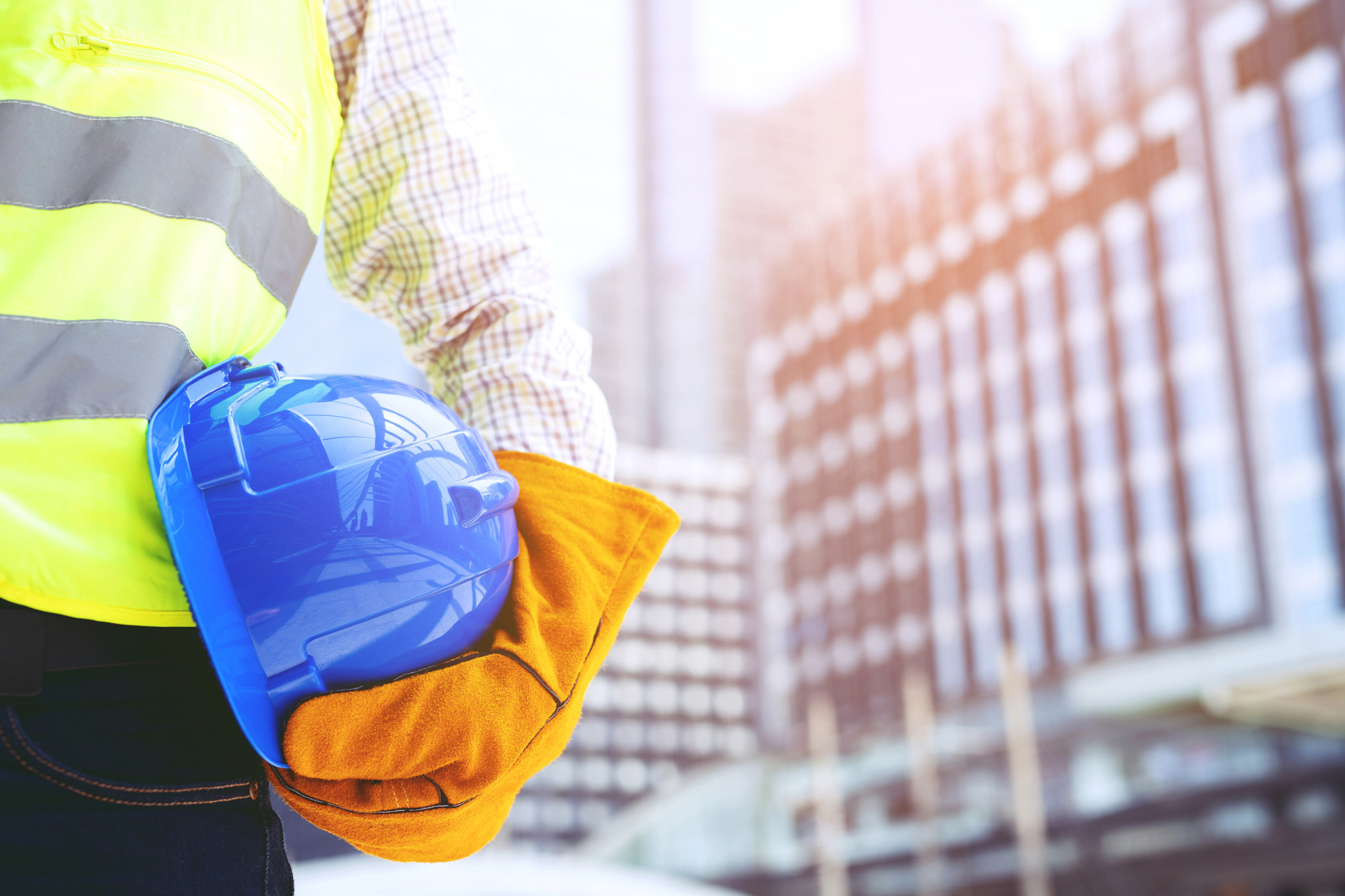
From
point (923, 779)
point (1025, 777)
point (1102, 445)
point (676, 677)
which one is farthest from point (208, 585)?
point (676, 677)

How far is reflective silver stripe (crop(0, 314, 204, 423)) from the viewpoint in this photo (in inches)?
28.7

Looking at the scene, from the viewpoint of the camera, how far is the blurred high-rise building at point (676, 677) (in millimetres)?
62500

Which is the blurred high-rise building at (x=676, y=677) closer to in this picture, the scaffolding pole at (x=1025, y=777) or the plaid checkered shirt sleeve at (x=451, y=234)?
the scaffolding pole at (x=1025, y=777)

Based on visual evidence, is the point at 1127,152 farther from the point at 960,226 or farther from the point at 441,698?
the point at 441,698

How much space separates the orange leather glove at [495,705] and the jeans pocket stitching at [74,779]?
6 centimetres

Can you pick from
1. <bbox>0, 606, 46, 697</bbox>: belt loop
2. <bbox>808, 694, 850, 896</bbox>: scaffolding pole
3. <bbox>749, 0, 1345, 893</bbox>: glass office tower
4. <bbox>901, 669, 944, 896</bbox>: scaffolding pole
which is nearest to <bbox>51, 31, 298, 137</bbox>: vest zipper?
<bbox>0, 606, 46, 697</bbox>: belt loop

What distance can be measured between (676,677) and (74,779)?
216ft

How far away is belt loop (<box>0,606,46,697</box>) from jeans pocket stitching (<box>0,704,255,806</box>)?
1cm

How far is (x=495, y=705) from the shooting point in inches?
32.0

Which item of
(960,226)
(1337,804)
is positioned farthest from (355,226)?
(960,226)

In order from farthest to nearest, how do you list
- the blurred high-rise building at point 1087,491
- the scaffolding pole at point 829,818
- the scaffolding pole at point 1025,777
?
1. the scaffolding pole at point 829,818
2. the scaffolding pole at point 1025,777
3. the blurred high-rise building at point 1087,491

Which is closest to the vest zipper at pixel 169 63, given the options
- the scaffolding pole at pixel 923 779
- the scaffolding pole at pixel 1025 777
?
the scaffolding pole at pixel 1025 777

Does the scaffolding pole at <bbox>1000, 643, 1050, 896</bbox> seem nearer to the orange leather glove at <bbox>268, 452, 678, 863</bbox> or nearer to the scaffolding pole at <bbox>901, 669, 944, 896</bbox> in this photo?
the scaffolding pole at <bbox>901, 669, 944, 896</bbox>

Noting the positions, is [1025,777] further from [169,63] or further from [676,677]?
[169,63]
